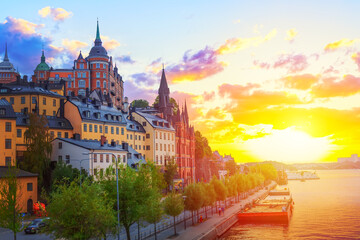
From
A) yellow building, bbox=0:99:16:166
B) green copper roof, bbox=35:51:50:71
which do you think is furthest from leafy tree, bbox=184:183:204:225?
green copper roof, bbox=35:51:50:71

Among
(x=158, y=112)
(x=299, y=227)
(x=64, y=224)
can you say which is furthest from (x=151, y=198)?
(x=158, y=112)

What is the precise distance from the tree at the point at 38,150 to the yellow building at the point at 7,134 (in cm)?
227

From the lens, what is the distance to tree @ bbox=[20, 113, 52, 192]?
75.3 meters

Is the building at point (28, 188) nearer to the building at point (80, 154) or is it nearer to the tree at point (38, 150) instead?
the tree at point (38, 150)

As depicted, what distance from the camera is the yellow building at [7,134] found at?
247ft

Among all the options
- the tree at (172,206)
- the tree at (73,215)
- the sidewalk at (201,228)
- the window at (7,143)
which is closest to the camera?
the tree at (73,215)

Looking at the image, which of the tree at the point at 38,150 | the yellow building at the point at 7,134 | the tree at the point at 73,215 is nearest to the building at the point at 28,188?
the tree at the point at 38,150

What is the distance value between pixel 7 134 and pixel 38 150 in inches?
240

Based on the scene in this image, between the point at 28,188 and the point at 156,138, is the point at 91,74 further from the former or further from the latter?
the point at 28,188

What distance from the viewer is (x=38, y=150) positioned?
7744cm

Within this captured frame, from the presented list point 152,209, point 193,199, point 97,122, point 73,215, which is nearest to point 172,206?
point 152,209

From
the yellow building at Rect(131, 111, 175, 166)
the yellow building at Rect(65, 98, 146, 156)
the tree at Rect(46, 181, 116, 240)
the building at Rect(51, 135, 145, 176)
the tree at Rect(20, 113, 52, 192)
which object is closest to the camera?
the tree at Rect(46, 181, 116, 240)

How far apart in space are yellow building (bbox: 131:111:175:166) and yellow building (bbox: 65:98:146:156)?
239 inches

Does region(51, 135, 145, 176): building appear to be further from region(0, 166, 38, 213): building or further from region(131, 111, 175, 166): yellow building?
region(131, 111, 175, 166): yellow building
